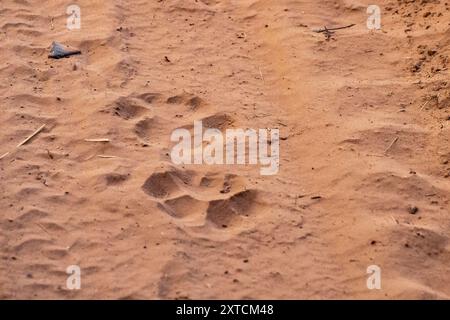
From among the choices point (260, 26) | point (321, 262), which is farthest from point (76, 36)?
point (321, 262)

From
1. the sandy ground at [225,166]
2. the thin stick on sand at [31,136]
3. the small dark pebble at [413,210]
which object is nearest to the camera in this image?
the sandy ground at [225,166]

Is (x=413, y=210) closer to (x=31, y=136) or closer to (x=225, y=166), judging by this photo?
(x=225, y=166)

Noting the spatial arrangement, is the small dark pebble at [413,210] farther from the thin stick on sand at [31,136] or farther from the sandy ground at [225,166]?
the thin stick on sand at [31,136]

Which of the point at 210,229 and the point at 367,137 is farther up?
the point at 367,137

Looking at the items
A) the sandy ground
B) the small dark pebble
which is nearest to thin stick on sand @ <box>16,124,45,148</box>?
the sandy ground

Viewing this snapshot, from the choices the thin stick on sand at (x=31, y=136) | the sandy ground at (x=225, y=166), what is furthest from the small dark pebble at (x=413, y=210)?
the thin stick on sand at (x=31, y=136)

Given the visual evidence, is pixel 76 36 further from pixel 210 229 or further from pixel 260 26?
pixel 210 229
